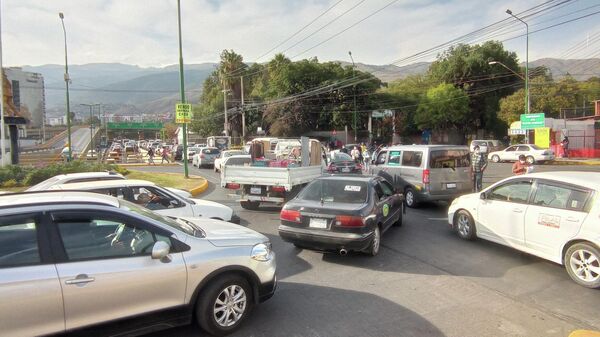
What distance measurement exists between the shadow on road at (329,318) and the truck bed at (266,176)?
17.7 feet

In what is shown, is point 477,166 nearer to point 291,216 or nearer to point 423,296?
point 291,216

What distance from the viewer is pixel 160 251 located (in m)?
3.79

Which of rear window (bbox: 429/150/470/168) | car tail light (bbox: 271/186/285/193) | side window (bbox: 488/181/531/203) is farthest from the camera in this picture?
rear window (bbox: 429/150/470/168)

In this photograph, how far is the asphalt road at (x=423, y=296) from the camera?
4.39 meters

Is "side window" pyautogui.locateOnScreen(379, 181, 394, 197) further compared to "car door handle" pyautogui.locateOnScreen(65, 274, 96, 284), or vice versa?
"side window" pyautogui.locateOnScreen(379, 181, 394, 197)

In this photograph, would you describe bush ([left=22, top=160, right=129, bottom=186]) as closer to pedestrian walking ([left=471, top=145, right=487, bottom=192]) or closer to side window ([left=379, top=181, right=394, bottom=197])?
side window ([left=379, top=181, right=394, bottom=197])

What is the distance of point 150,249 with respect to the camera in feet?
12.8

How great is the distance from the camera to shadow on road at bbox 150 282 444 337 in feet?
14.1

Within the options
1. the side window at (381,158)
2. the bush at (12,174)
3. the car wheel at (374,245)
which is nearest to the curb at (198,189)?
the bush at (12,174)

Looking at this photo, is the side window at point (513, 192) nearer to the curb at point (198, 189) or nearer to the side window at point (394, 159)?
the side window at point (394, 159)

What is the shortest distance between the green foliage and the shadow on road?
50.5 metres

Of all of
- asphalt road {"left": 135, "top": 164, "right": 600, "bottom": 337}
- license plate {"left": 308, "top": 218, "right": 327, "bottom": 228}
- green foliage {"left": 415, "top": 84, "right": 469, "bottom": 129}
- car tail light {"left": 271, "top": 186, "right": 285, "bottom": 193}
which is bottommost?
asphalt road {"left": 135, "top": 164, "right": 600, "bottom": 337}

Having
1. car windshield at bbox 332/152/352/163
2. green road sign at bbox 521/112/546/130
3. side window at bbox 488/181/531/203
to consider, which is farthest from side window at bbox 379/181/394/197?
green road sign at bbox 521/112/546/130

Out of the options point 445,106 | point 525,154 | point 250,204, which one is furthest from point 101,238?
point 445,106
